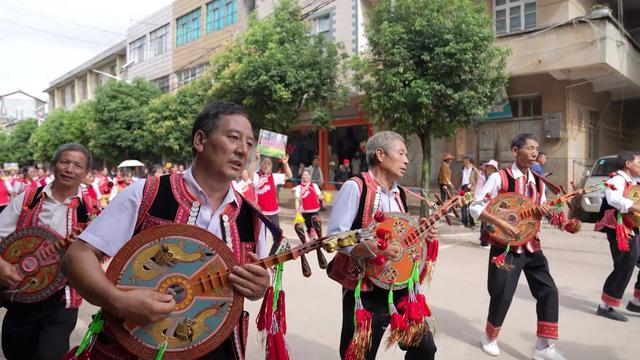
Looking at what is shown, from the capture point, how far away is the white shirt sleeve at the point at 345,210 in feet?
A: 9.86

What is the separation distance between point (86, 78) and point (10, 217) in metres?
45.7

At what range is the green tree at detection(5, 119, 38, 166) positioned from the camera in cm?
4528

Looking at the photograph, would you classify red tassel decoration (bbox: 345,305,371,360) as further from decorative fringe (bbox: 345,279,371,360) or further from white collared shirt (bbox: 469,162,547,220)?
white collared shirt (bbox: 469,162,547,220)

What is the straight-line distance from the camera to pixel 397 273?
2.99m

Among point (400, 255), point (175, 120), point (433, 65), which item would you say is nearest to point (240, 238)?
point (400, 255)

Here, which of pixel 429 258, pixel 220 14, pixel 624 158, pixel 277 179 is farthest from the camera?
pixel 220 14

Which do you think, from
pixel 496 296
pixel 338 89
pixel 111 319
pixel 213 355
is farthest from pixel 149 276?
pixel 338 89

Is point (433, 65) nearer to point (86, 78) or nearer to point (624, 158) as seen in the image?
point (624, 158)

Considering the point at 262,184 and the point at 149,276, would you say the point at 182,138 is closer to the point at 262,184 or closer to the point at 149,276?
the point at 262,184

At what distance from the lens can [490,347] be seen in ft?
14.0

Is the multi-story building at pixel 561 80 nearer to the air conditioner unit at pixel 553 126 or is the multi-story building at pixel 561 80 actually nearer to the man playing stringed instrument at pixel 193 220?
the air conditioner unit at pixel 553 126

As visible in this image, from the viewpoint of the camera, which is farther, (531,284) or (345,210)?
(531,284)

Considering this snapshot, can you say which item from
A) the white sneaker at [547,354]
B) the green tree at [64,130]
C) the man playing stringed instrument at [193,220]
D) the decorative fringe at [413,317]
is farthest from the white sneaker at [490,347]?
the green tree at [64,130]

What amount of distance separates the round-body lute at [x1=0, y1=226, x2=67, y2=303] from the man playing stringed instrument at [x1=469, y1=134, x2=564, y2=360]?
10.5ft
